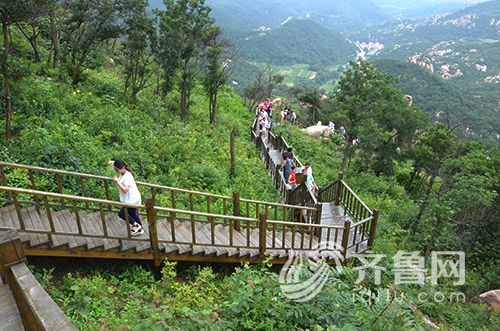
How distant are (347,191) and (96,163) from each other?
24.6ft

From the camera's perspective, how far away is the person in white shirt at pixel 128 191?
6.21 meters

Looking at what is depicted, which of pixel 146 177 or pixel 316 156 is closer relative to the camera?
pixel 146 177

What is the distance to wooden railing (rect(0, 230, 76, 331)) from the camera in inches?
107

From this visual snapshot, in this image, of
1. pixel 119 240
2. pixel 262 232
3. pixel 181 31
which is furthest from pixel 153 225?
pixel 181 31

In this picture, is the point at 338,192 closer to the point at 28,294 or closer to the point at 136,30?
the point at 28,294

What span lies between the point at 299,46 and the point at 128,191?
177524 mm

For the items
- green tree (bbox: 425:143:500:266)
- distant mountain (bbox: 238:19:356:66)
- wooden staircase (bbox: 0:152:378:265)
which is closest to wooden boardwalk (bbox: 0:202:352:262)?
wooden staircase (bbox: 0:152:378:265)

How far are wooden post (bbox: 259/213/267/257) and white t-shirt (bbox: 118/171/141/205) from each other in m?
2.60

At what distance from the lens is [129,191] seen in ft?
20.9

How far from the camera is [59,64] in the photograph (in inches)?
576

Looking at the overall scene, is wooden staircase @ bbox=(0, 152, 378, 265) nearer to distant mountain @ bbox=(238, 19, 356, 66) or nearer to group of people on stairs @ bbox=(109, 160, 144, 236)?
group of people on stairs @ bbox=(109, 160, 144, 236)

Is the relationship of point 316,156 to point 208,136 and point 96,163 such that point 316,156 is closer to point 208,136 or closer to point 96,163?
point 208,136

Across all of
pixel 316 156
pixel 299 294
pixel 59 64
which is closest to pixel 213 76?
pixel 59 64

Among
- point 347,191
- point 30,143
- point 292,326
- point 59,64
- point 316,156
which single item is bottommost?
point 316,156
